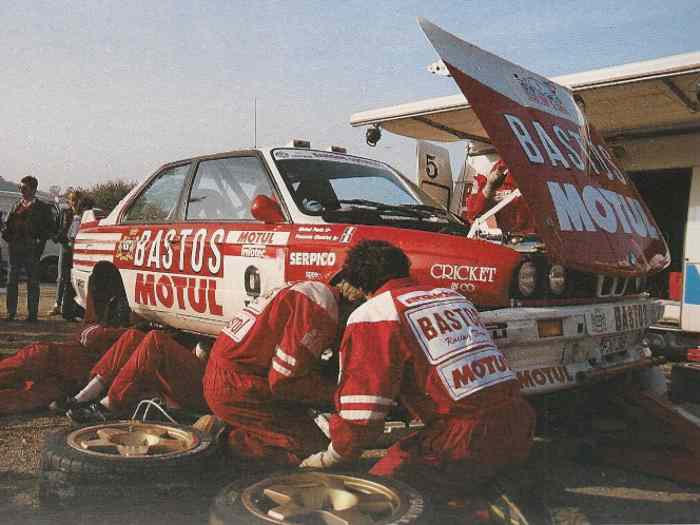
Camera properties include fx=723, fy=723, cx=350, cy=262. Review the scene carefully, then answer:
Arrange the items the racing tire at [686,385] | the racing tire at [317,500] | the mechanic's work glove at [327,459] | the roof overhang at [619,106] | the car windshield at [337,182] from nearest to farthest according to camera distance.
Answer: the racing tire at [317,500] → the mechanic's work glove at [327,459] → the car windshield at [337,182] → the racing tire at [686,385] → the roof overhang at [619,106]

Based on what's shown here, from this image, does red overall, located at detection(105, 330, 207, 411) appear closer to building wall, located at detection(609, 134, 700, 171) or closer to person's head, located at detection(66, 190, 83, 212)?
building wall, located at detection(609, 134, 700, 171)

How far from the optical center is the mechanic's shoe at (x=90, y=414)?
3551 millimetres

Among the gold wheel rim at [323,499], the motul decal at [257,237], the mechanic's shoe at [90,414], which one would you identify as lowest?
the mechanic's shoe at [90,414]

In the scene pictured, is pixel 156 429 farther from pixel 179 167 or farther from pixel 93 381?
pixel 179 167

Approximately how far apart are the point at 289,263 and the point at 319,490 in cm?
175

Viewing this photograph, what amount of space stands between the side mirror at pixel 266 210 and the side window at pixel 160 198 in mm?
1299

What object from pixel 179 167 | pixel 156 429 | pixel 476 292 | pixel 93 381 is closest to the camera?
pixel 156 429

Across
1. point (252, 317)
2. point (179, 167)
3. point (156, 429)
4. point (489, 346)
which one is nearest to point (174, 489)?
point (156, 429)

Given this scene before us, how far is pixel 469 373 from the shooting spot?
2502 millimetres

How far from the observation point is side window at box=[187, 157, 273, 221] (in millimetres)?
4453

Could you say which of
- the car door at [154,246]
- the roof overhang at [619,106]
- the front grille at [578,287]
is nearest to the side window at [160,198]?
the car door at [154,246]

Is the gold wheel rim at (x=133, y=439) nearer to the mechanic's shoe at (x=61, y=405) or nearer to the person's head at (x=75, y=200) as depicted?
the mechanic's shoe at (x=61, y=405)

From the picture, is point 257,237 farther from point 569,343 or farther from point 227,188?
point 569,343

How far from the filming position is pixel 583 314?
3477 mm
